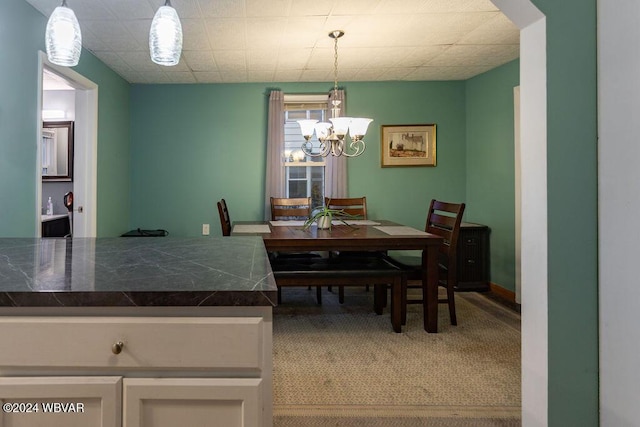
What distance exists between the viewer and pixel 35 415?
78 centimetres

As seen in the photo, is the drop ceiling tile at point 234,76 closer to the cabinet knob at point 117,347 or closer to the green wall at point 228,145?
the green wall at point 228,145

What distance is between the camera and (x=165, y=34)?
1435mm

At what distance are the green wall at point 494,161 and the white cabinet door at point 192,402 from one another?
142 inches

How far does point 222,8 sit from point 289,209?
2.01 meters

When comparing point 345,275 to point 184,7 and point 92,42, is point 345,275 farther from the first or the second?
point 92,42

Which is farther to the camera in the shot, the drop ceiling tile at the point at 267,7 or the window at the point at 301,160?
the window at the point at 301,160

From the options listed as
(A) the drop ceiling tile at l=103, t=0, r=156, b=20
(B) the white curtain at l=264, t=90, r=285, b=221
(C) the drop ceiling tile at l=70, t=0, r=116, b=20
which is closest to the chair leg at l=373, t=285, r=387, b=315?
(B) the white curtain at l=264, t=90, r=285, b=221

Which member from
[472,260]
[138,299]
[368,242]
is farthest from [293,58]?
[138,299]

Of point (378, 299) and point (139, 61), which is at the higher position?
point (139, 61)

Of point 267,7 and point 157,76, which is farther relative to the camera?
point 157,76

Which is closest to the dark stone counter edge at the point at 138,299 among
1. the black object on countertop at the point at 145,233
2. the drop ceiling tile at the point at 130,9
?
the drop ceiling tile at the point at 130,9

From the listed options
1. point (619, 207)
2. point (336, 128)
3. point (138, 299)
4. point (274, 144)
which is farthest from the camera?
point (274, 144)

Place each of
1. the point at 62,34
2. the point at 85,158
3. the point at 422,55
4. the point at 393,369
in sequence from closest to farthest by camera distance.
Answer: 1. the point at 62,34
2. the point at 393,369
3. the point at 85,158
4. the point at 422,55

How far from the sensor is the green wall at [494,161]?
376 cm
